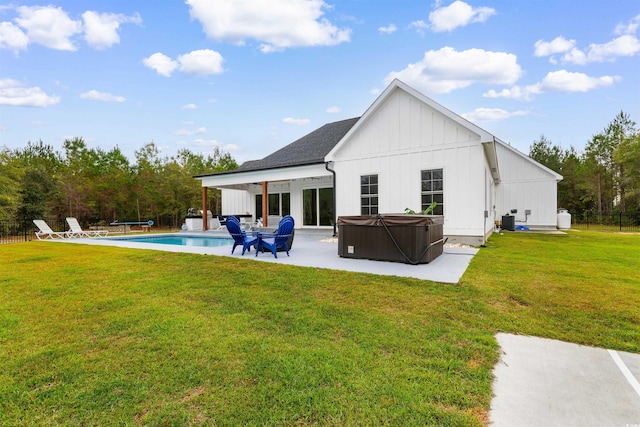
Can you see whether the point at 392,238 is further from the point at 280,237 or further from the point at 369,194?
the point at 369,194

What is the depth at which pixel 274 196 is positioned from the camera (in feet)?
60.5

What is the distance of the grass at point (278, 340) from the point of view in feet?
6.55

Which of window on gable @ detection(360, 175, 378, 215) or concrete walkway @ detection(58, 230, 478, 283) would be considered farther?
window on gable @ detection(360, 175, 378, 215)

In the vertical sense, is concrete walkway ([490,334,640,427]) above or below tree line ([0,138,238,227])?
below

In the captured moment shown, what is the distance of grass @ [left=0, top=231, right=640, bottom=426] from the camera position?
2.00 metres

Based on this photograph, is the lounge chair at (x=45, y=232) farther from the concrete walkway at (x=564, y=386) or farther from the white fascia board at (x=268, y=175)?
the concrete walkway at (x=564, y=386)

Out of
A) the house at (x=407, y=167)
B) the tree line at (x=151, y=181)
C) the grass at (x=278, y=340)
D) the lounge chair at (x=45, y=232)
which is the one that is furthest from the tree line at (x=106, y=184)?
the grass at (x=278, y=340)

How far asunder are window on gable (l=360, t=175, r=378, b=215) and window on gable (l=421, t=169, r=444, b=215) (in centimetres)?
177

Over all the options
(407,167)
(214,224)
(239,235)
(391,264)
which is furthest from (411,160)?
(214,224)

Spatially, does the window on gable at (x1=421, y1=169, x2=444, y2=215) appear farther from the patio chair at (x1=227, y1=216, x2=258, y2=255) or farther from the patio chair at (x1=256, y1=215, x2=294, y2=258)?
the patio chair at (x1=227, y1=216, x2=258, y2=255)

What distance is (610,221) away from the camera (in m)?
23.8

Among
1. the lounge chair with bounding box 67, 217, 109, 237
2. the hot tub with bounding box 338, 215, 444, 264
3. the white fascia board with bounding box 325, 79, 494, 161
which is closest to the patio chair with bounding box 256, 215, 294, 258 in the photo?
the hot tub with bounding box 338, 215, 444, 264

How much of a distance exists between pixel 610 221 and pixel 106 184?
134ft

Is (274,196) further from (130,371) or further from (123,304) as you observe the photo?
(130,371)
